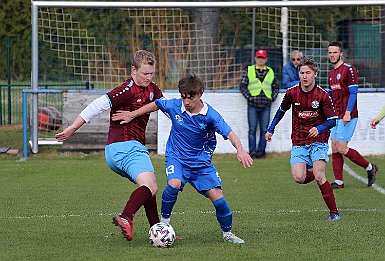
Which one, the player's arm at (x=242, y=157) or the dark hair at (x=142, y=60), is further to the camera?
the dark hair at (x=142, y=60)

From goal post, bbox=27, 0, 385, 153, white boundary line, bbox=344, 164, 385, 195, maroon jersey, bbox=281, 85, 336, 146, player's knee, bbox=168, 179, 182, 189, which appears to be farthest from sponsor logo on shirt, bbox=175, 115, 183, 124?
goal post, bbox=27, 0, 385, 153

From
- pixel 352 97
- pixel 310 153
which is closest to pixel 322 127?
pixel 310 153

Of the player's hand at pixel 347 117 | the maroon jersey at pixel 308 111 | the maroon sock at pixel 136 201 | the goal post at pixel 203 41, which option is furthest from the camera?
the goal post at pixel 203 41

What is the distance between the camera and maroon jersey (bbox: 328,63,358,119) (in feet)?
38.1

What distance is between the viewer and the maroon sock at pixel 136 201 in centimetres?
727

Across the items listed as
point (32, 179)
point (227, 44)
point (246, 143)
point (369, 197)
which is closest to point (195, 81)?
point (369, 197)

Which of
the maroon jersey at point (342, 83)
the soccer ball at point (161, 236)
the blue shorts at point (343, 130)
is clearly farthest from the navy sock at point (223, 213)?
the blue shorts at point (343, 130)

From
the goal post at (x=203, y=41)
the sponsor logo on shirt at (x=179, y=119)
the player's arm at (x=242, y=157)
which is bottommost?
the player's arm at (x=242, y=157)

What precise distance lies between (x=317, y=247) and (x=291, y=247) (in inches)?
8.6

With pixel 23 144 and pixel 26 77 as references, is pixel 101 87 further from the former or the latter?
pixel 26 77

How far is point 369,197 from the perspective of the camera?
10.8m

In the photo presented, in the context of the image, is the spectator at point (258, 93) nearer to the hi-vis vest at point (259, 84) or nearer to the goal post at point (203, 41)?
the hi-vis vest at point (259, 84)

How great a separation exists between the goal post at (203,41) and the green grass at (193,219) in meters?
3.15

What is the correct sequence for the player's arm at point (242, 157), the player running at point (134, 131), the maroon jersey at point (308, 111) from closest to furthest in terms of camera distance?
the player's arm at point (242, 157) < the player running at point (134, 131) < the maroon jersey at point (308, 111)
